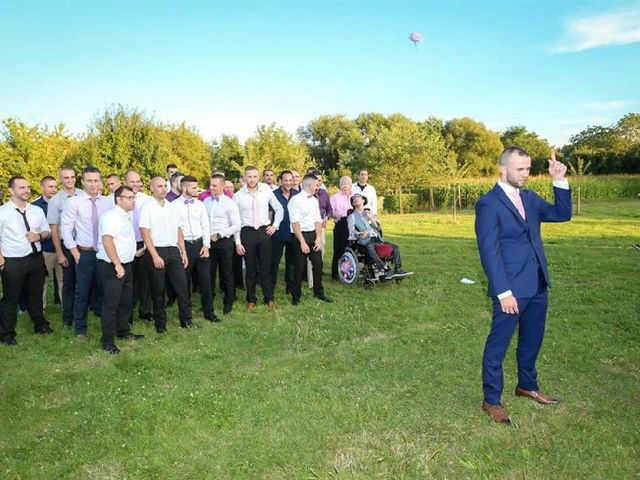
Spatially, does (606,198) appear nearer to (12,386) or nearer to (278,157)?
(278,157)

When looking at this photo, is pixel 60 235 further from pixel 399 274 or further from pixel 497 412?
pixel 497 412

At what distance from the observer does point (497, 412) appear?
4.22 metres

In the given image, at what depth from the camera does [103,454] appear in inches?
153

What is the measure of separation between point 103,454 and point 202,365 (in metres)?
1.91

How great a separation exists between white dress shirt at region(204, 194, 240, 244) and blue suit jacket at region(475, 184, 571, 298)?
4584 millimetres

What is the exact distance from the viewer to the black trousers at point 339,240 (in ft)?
33.5

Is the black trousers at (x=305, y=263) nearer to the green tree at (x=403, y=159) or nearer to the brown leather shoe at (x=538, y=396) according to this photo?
the brown leather shoe at (x=538, y=396)

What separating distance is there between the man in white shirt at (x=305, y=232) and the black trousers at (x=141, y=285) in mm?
2225

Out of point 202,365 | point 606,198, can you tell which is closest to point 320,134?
point 606,198

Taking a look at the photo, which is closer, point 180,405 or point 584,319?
point 180,405

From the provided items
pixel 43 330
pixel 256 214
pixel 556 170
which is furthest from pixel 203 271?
pixel 556 170

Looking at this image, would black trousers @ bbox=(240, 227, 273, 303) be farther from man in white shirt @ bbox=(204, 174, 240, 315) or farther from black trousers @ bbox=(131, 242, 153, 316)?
black trousers @ bbox=(131, 242, 153, 316)

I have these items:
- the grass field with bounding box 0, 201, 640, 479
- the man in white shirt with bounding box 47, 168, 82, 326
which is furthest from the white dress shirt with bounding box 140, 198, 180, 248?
the man in white shirt with bounding box 47, 168, 82, 326

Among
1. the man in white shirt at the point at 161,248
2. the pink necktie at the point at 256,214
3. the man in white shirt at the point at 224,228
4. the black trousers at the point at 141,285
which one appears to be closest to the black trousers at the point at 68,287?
the black trousers at the point at 141,285
